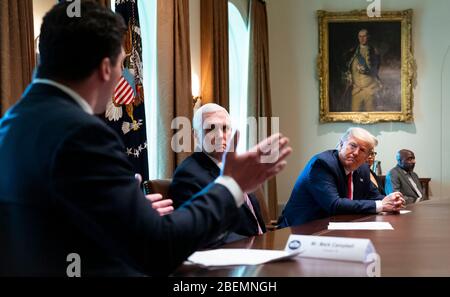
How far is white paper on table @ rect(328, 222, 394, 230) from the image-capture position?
314cm

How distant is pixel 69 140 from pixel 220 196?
453 mm

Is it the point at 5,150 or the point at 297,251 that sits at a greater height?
the point at 5,150

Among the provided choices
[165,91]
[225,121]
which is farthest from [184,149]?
[225,121]

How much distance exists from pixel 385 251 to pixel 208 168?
4.08ft

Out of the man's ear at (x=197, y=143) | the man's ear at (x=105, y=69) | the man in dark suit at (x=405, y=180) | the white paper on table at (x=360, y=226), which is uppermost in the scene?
the man's ear at (x=105, y=69)

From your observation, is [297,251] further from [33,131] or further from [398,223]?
[398,223]

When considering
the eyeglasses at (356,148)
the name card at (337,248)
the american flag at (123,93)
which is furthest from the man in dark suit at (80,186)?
the american flag at (123,93)

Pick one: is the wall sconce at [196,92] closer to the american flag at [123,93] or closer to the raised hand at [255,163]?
the american flag at [123,93]

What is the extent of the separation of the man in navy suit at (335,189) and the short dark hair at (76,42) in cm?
291

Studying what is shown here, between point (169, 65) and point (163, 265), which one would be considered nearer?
point (163, 265)

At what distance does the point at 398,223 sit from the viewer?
340 centimetres

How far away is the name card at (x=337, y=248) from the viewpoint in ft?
6.40

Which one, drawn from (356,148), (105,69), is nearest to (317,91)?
(356,148)
